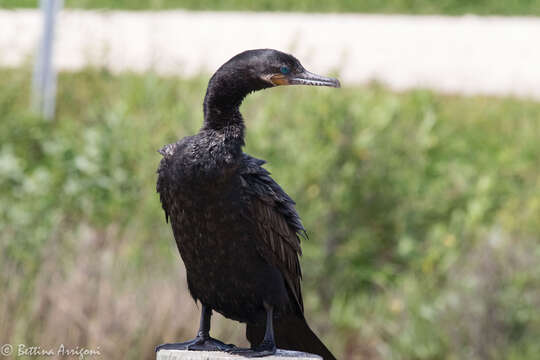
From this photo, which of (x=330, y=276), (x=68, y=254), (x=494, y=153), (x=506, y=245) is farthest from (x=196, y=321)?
(x=494, y=153)

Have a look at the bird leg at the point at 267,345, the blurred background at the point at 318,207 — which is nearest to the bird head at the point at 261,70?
the bird leg at the point at 267,345

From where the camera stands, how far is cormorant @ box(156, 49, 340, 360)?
2074 millimetres

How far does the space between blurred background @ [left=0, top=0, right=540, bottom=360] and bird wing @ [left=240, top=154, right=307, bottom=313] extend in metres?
2.19

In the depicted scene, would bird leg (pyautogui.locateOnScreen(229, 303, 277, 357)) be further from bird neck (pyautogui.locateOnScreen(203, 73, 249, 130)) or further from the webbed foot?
bird neck (pyautogui.locateOnScreen(203, 73, 249, 130))

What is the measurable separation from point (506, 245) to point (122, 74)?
4.67 metres

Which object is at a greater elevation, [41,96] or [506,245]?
[41,96]

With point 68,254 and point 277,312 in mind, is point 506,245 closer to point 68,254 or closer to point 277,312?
point 68,254

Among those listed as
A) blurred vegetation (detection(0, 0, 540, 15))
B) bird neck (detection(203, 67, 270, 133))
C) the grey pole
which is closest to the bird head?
bird neck (detection(203, 67, 270, 133))

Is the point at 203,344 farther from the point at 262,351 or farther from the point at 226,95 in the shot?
the point at 226,95

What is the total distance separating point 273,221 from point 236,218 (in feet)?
0.42

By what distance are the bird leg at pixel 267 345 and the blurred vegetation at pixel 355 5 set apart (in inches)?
423

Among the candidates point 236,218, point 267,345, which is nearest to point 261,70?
point 236,218

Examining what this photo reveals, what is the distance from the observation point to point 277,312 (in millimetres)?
2307

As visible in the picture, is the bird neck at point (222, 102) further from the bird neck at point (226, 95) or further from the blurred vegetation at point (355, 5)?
the blurred vegetation at point (355, 5)
